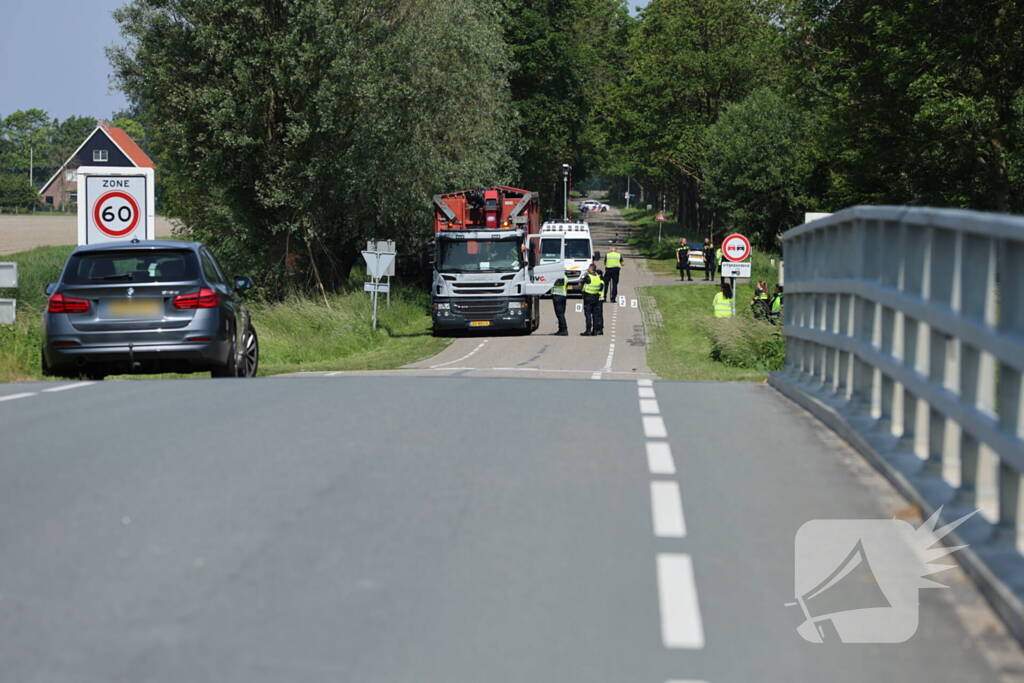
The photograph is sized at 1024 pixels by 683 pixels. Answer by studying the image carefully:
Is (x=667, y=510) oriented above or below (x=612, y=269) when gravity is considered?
above

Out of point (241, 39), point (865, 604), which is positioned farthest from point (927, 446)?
point (241, 39)

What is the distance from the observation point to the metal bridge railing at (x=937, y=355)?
5355 mm

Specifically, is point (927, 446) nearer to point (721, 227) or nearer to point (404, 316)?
point (404, 316)

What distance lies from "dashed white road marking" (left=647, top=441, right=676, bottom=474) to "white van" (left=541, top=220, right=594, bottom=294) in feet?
141

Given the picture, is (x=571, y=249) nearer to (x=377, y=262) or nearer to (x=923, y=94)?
(x=377, y=262)

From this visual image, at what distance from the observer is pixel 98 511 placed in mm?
6605

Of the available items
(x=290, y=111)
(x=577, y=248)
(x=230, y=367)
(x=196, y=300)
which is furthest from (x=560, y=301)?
(x=196, y=300)

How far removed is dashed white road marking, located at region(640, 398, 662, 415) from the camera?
1011cm

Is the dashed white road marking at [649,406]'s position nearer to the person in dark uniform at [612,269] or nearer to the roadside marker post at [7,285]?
the roadside marker post at [7,285]

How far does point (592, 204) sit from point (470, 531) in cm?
17901

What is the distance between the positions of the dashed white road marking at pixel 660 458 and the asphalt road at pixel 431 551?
0.9 inches

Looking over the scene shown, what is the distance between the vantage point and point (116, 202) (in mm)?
24000

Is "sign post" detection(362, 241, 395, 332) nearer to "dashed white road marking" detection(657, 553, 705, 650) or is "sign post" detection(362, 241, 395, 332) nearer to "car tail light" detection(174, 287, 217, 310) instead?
"car tail light" detection(174, 287, 217, 310)

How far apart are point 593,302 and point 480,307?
3.92 m
